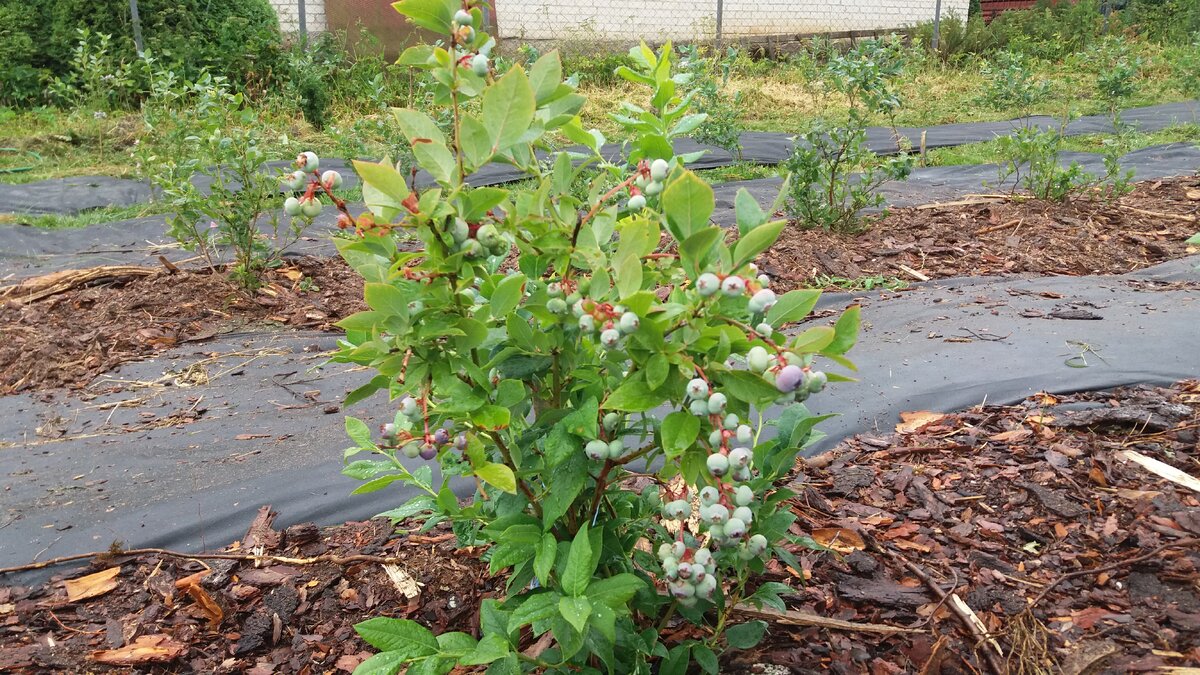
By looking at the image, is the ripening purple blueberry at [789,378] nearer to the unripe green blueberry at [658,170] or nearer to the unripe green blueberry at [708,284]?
the unripe green blueberry at [708,284]

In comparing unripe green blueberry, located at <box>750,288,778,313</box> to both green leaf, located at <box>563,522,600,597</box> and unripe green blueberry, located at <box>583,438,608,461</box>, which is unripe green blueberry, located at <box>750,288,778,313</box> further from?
green leaf, located at <box>563,522,600,597</box>

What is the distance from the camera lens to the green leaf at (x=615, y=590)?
129 centimetres

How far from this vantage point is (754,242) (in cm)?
110

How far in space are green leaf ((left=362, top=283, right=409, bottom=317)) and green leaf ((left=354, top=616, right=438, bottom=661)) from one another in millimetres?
540

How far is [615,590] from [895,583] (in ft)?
3.01

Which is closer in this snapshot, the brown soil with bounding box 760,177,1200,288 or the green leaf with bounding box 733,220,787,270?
the green leaf with bounding box 733,220,787,270

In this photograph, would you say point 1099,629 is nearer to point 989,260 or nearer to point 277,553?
point 277,553

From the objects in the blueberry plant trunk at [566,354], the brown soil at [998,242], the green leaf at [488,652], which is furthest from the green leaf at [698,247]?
the brown soil at [998,242]

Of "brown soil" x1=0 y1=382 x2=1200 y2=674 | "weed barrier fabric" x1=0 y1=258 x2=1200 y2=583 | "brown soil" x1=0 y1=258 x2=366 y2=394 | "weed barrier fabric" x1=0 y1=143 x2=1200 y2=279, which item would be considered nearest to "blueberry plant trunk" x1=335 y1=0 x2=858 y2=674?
"brown soil" x1=0 y1=382 x2=1200 y2=674

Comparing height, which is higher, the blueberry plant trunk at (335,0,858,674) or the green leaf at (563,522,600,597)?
the blueberry plant trunk at (335,0,858,674)

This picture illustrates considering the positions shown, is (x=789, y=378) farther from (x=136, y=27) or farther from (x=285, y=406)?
(x=136, y=27)

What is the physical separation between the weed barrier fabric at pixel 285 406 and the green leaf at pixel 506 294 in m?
1.34

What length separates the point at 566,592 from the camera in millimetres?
1306

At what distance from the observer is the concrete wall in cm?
1429
